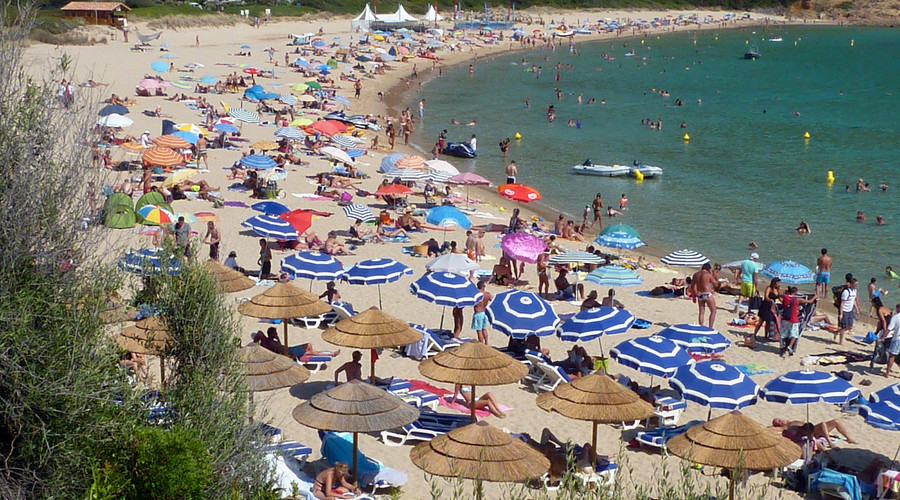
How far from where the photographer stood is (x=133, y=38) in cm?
7156

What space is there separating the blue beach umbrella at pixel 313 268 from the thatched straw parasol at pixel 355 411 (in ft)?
21.2

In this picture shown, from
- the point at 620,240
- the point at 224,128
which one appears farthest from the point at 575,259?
the point at 224,128

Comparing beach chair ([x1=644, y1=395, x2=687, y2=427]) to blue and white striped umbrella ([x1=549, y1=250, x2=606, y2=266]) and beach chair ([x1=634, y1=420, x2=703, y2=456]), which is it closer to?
beach chair ([x1=634, y1=420, x2=703, y2=456])

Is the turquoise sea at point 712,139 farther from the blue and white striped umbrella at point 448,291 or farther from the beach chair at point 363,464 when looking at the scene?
the beach chair at point 363,464

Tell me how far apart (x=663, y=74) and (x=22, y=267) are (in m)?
78.5

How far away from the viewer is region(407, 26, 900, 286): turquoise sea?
3228 cm

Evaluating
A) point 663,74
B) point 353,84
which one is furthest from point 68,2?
point 663,74

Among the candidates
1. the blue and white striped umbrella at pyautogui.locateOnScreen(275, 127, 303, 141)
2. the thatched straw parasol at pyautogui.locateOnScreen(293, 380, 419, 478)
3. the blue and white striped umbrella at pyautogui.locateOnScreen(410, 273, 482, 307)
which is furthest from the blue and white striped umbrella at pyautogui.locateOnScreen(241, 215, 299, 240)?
the blue and white striped umbrella at pyautogui.locateOnScreen(275, 127, 303, 141)

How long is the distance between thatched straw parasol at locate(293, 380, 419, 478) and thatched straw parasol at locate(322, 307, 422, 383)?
8.04 ft

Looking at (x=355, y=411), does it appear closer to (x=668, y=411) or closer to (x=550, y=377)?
(x=550, y=377)

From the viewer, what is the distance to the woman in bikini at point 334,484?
11594mm

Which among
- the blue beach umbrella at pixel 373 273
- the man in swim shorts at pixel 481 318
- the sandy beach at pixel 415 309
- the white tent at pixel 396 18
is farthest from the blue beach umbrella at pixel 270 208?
the white tent at pixel 396 18

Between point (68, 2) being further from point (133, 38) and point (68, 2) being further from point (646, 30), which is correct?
point (646, 30)

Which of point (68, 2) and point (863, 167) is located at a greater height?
point (68, 2)
